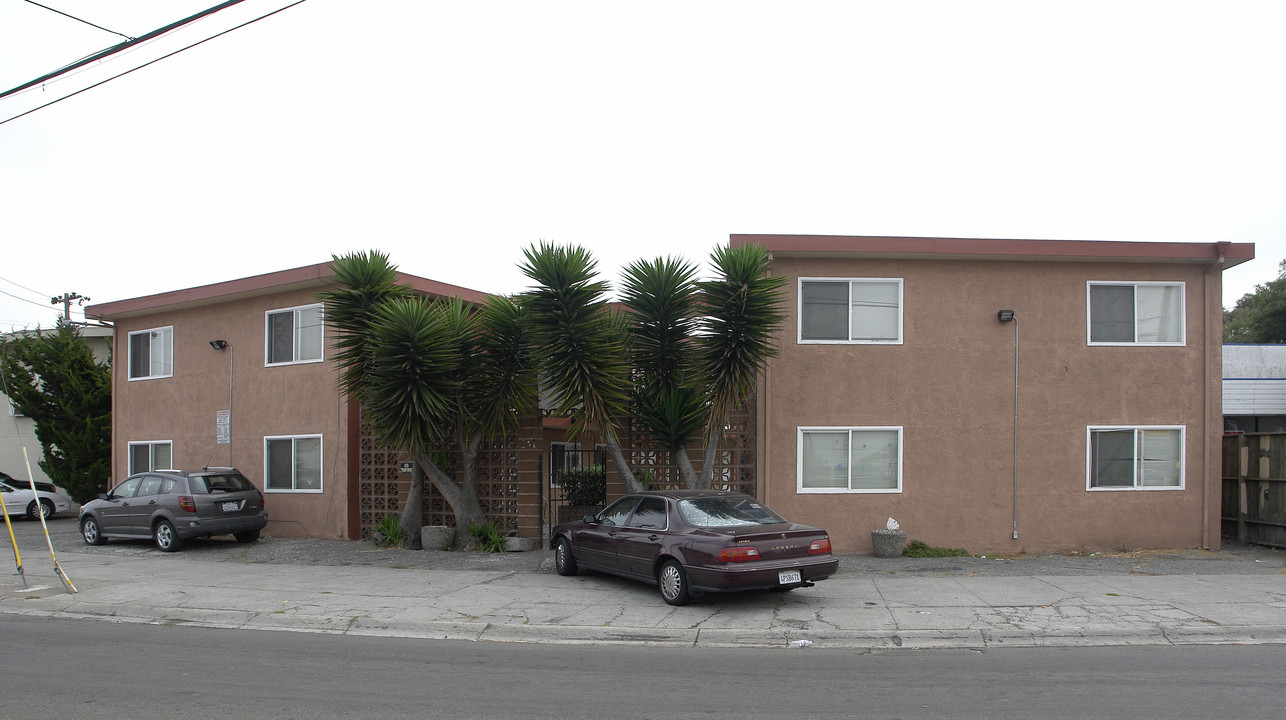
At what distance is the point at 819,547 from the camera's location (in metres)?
9.97

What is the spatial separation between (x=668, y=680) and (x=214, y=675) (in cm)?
377

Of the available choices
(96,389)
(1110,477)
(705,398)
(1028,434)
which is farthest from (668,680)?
(96,389)

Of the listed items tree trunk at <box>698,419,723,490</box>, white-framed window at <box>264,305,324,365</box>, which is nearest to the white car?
white-framed window at <box>264,305,324,365</box>

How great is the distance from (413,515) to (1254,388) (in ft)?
67.5

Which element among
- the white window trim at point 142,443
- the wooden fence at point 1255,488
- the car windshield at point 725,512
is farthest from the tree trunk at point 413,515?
the wooden fence at point 1255,488

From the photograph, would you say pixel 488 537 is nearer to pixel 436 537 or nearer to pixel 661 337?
pixel 436 537

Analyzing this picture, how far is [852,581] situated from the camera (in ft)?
38.3

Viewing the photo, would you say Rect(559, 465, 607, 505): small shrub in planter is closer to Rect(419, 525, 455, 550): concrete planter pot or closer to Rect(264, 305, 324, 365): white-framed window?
Rect(419, 525, 455, 550): concrete planter pot

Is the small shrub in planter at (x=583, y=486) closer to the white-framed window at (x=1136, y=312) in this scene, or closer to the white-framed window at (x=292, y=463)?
the white-framed window at (x=292, y=463)

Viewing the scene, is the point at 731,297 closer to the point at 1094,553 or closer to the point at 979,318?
the point at 979,318

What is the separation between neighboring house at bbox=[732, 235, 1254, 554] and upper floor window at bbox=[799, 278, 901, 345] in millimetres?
23

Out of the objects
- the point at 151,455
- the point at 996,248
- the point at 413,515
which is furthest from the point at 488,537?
the point at 151,455

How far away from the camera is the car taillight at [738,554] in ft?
30.9

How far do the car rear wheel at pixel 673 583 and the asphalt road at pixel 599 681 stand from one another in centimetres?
157
